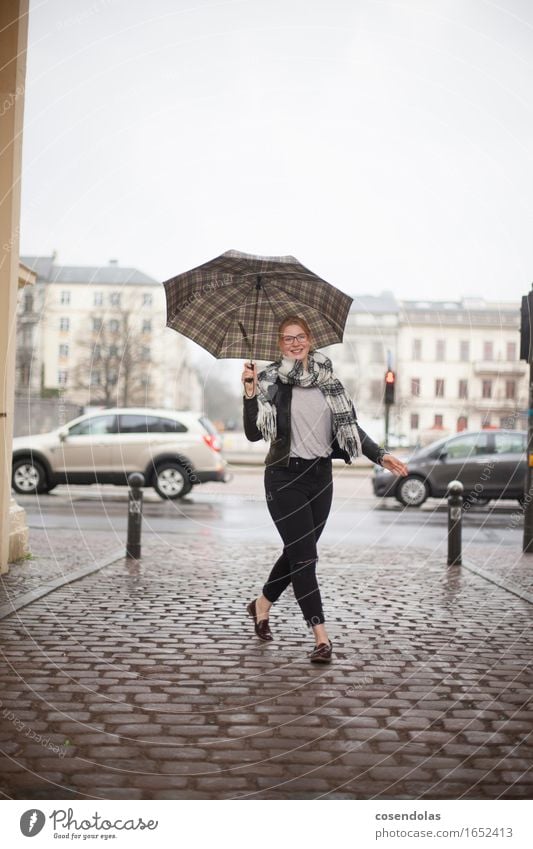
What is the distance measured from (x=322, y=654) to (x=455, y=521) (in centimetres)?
447

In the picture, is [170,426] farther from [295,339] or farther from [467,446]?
[295,339]

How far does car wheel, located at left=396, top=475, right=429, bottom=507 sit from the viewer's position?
16844 millimetres

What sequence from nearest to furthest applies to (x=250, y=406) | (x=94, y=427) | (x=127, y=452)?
(x=250, y=406) → (x=127, y=452) → (x=94, y=427)

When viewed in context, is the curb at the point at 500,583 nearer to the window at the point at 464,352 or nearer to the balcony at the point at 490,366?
the window at the point at 464,352

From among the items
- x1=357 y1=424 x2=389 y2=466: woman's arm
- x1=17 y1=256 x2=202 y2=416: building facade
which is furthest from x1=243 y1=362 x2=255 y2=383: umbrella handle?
x1=17 y1=256 x2=202 y2=416: building facade

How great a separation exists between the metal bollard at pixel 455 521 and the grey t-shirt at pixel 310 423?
4.25 meters

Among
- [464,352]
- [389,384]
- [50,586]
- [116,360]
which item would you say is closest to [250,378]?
[50,586]

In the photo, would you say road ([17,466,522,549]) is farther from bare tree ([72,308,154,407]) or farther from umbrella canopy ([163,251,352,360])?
bare tree ([72,308,154,407])

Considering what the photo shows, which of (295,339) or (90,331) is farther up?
(90,331)

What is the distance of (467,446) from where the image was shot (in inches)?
672

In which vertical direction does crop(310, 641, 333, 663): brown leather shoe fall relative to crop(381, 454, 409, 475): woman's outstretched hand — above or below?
below

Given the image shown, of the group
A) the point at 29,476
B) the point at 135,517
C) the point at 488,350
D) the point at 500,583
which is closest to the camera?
the point at 500,583

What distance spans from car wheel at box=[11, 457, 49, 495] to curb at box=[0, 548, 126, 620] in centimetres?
861

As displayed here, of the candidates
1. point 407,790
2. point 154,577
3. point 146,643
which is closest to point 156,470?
point 154,577
